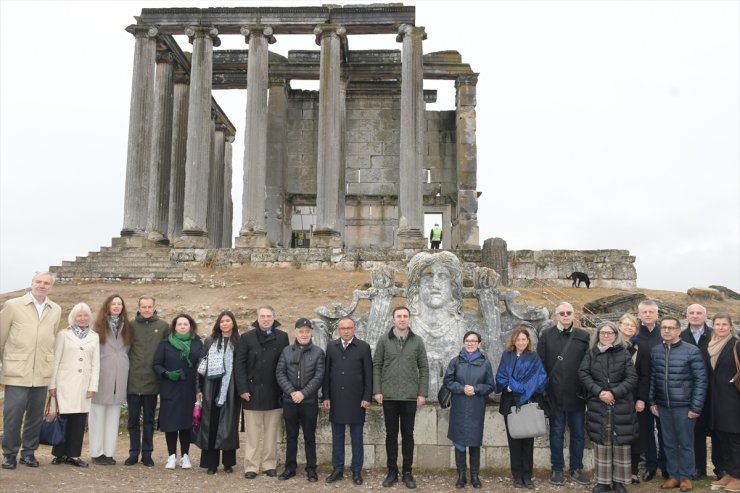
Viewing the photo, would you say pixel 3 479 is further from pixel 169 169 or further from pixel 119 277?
pixel 169 169

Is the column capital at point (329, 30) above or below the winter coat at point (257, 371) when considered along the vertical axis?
above

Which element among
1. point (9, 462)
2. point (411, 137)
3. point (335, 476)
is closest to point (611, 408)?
point (335, 476)

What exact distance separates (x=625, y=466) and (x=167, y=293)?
50.1ft

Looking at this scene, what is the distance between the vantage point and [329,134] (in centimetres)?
2402

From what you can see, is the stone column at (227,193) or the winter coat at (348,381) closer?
the winter coat at (348,381)

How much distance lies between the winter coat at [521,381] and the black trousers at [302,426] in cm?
206

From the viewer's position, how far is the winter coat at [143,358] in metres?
7.63

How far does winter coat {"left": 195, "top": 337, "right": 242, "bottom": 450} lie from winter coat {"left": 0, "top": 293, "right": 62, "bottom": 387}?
1813 millimetres

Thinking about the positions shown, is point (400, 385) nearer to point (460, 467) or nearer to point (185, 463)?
point (460, 467)

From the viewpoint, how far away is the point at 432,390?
313 inches

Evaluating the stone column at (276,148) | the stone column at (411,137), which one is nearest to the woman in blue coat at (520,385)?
the stone column at (411,137)

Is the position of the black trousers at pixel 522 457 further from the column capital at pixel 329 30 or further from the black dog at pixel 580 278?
the column capital at pixel 329 30

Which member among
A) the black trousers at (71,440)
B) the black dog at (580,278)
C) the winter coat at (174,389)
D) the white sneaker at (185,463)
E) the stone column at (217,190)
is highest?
the stone column at (217,190)

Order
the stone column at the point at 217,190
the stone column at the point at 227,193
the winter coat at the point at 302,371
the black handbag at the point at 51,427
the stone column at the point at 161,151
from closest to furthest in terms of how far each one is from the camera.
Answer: the winter coat at the point at 302,371, the black handbag at the point at 51,427, the stone column at the point at 161,151, the stone column at the point at 217,190, the stone column at the point at 227,193
